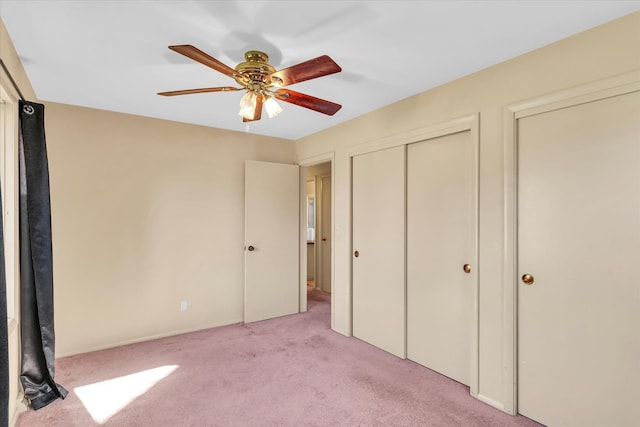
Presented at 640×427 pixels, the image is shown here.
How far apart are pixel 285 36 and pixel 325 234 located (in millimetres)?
4116

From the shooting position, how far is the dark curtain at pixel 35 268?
223cm

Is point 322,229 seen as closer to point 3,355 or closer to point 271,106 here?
point 271,106

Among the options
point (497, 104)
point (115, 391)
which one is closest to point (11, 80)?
point (115, 391)

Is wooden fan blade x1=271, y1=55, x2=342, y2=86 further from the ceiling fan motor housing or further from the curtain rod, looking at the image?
the curtain rod

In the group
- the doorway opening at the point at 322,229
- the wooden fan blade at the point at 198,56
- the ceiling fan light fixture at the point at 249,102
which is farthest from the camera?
the doorway opening at the point at 322,229

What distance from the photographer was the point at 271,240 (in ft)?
13.7

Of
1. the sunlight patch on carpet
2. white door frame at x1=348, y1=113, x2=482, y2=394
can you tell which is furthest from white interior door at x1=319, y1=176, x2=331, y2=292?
the sunlight patch on carpet

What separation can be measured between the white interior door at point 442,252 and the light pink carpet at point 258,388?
22cm

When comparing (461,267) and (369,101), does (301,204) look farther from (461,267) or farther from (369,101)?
(461,267)

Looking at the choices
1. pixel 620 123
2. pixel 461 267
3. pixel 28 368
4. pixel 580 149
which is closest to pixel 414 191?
pixel 461 267

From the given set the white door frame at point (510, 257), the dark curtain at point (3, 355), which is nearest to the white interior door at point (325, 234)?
the white door frame at point (510, 257)

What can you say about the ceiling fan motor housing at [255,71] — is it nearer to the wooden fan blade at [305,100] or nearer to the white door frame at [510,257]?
the wooden fan blade at [305,100]

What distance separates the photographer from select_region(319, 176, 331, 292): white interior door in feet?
18.7

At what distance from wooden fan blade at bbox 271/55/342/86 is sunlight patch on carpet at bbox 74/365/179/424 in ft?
8.02
